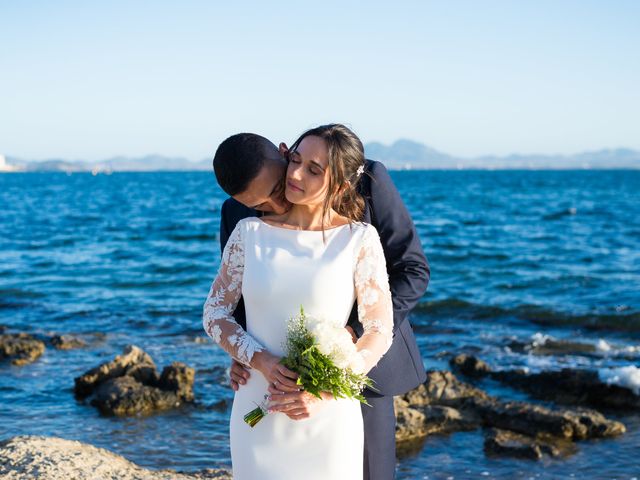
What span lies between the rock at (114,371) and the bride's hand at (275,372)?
687 cm

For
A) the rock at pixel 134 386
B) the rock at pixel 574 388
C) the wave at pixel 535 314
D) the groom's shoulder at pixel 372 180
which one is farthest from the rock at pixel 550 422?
the wave at pixel 535 314

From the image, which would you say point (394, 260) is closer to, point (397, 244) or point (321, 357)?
point (397, 244)

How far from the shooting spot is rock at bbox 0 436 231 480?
211 inches

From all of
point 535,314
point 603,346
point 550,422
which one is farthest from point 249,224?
point 535,314

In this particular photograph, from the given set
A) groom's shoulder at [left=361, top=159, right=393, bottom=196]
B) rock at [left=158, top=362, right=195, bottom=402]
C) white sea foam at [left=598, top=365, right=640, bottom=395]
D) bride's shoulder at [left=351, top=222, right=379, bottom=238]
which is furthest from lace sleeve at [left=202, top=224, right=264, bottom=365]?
white sea foam at [left=598, top=365, right=640, bottom=395]

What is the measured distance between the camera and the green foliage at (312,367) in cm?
→ 288

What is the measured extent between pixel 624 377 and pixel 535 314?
5718 mm

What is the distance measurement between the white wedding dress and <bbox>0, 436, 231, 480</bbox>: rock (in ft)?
8.73

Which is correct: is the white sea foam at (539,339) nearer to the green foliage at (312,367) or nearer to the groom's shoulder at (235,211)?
the groom's shoulder at (235,211)

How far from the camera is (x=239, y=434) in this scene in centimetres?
325

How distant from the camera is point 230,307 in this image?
3322 millimetres

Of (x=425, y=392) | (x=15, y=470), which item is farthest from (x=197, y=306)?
(x=15, y=470)

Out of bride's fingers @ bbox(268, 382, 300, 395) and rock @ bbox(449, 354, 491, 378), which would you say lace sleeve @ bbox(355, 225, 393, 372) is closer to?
bride's fingers @ bbox(268, 382, 300, 395)

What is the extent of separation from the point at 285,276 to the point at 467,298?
1438cm
